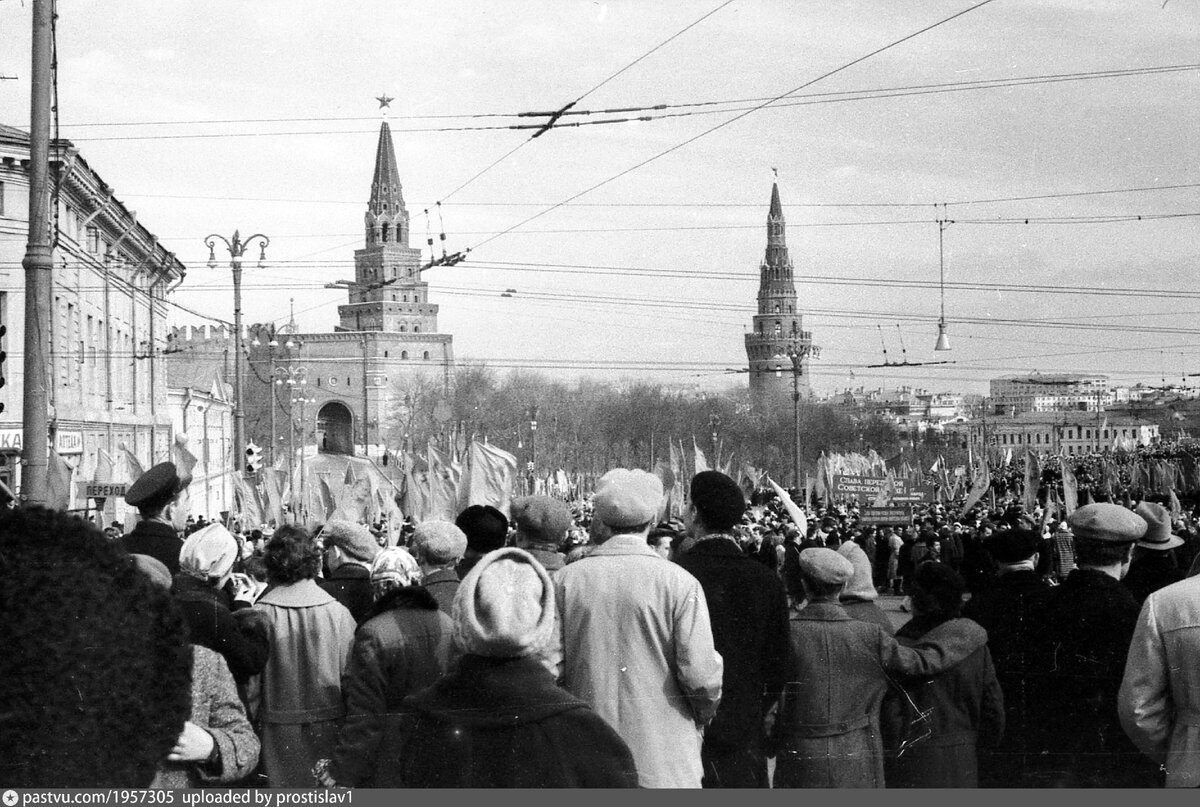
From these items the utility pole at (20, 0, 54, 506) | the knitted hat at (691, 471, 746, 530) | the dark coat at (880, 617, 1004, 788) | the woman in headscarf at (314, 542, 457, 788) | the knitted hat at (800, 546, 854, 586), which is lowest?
the dark coat at (880, 617, 1004, 788)

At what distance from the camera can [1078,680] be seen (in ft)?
16.8

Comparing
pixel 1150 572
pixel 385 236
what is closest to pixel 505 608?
pixel 1150 572

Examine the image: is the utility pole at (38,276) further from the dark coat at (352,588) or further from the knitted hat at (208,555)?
the knitted hat at (208,555)

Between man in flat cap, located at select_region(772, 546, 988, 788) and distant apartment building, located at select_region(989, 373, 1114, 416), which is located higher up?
distant apartment building, located at select_region(989, 373, 1114, 416)

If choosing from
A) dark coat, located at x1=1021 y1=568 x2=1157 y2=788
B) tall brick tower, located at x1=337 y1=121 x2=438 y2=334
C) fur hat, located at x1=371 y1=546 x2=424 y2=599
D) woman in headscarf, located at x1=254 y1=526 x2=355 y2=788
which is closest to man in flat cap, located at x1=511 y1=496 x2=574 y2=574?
woman in headscarf, located at x1=254 y1=526 x2=355 y2=788

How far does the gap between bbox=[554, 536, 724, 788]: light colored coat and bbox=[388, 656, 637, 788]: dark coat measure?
2.62 feet

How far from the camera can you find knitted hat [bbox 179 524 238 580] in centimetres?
536

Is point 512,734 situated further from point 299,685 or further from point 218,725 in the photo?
point 299,685

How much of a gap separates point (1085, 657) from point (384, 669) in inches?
95.4

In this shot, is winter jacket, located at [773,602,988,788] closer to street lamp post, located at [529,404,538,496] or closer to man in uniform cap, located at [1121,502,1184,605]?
man in uniform cap, located at [1121,502,1184,605]

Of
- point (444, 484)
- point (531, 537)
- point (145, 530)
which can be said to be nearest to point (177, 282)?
point (444, 484)

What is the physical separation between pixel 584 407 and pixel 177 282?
66495 millimetres

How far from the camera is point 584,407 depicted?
87312 millimetres
